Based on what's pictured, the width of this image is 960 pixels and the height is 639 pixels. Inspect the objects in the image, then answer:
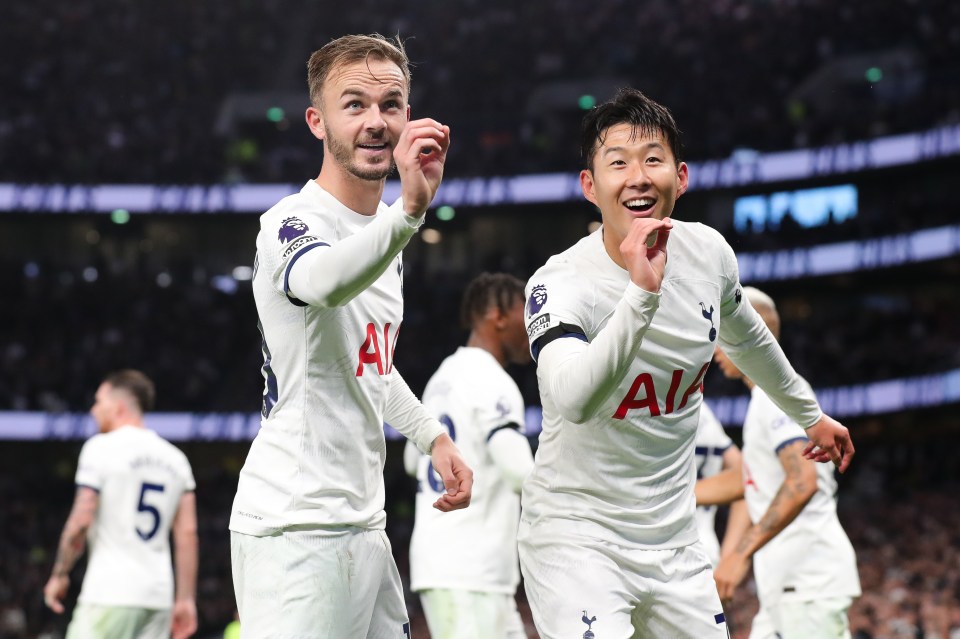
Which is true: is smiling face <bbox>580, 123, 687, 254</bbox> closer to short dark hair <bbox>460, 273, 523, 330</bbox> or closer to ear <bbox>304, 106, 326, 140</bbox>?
ear <bbox>304, 106, 326, 140</bbox>

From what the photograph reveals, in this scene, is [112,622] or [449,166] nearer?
[112,622]

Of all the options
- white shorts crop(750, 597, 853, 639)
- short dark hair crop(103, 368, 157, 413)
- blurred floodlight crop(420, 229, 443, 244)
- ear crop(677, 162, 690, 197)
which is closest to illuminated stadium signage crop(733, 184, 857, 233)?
blurred floodlight crop(420, 229, 443, 244)

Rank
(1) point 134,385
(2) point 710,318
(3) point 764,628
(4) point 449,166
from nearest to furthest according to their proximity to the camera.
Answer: (2) point 710,318 → (3) point 764,628 → (1) point 134,385 → (4) point 449,166

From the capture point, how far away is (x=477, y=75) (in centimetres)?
3353

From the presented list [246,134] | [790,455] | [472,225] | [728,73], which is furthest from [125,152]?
[790,455]

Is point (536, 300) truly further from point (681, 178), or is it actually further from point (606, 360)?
point (681, 178)

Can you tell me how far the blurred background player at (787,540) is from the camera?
5730 millimetres

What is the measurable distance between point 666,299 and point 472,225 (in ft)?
95.9

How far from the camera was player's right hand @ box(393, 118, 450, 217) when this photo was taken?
288cm

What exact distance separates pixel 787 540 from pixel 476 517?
1.67 m

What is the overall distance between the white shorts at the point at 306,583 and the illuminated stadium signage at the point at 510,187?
2426 cm

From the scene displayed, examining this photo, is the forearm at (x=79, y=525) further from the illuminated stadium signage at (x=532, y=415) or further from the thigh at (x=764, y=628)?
the illuminated stadium signage at (x=532, y=415)

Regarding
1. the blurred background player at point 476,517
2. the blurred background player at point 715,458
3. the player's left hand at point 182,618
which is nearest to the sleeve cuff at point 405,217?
the blurred background player at point 476,517

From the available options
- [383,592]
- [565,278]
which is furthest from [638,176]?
[383,592]
